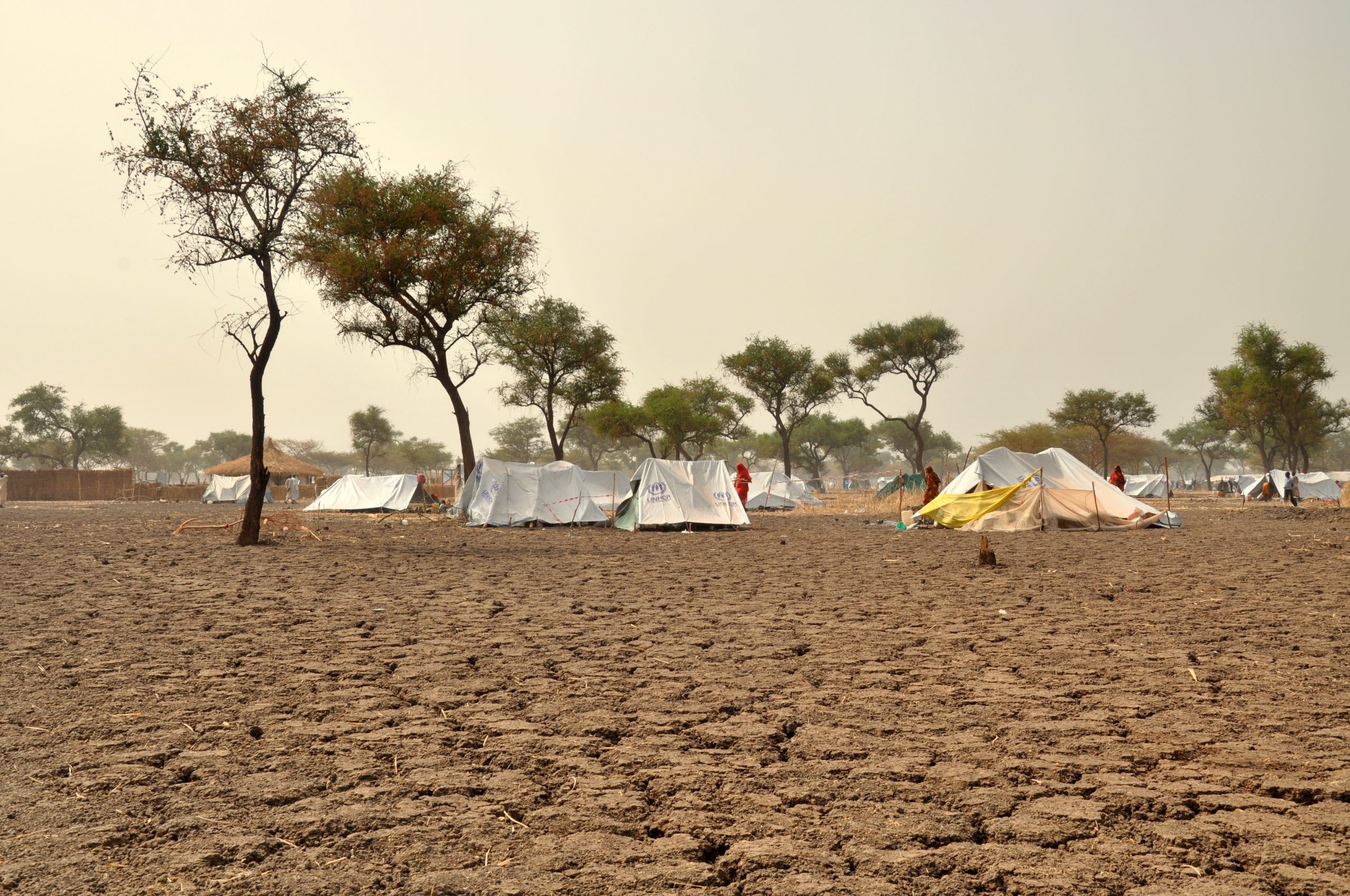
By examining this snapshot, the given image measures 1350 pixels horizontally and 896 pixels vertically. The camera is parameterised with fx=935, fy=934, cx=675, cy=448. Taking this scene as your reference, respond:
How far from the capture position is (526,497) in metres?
21.5

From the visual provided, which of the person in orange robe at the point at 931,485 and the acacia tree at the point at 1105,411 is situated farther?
the acacia tree at the point at 1105,411

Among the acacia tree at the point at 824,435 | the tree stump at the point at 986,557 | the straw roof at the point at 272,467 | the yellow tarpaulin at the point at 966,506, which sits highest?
the acacia tree at the point at 824,435

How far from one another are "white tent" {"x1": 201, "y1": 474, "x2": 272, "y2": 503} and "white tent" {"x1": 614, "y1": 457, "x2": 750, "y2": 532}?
85.5ft

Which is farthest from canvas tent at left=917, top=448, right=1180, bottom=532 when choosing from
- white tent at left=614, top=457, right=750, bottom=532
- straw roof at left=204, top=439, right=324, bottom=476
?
straw roof at left=204, top=439, right=324, bottom=476

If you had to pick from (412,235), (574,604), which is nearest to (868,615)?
(574,604)

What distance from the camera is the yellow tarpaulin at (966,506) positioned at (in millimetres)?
18547

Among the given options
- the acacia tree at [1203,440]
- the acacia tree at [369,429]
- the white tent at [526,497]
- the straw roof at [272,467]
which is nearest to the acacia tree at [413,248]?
the white tent at [526,497]

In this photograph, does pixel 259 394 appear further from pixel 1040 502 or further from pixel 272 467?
pixel 272 467

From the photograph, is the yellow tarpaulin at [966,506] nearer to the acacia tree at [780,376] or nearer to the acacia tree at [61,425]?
the acacia tree at [780,376]

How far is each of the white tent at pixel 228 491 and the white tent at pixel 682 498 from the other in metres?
26.1

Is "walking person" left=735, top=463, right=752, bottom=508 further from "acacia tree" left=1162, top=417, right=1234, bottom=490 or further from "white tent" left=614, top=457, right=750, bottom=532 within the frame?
"acacia tree" left=1162, top=417, right=1234, bottom=490

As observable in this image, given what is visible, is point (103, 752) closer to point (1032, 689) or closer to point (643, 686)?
point (643, 686)

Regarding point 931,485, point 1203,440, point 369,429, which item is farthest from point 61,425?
point 1203,440

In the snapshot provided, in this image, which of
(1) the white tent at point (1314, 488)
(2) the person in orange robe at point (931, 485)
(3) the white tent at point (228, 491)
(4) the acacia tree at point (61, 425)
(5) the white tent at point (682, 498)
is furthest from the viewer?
(4) the acacia tree at point (61, 425)
